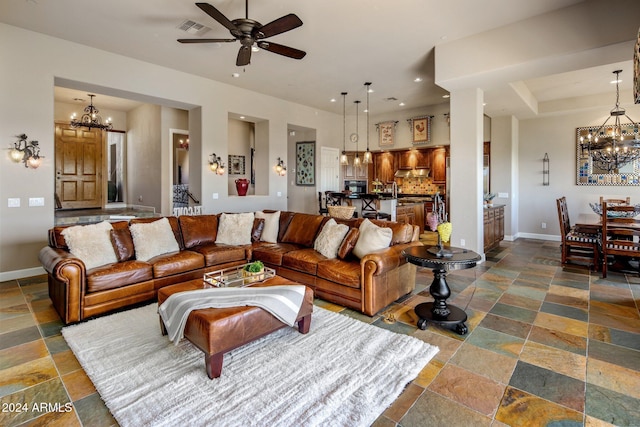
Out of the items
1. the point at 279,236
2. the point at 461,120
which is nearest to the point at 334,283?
the point at 279,236

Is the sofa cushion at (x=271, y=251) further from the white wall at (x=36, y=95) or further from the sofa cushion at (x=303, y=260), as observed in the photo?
the white wall at (x=36, y=95)

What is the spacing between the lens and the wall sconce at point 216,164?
6.66m

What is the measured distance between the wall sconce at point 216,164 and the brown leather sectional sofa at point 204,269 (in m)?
2.16

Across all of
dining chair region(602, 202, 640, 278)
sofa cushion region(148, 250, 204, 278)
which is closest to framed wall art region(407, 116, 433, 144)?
dining chair region(602, 202, 640, 278)

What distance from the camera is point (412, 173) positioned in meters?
9.77

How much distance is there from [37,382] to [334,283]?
2538 mm

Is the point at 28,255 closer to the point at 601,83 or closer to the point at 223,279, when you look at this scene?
the point at 223,279

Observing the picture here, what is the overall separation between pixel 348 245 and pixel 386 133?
6.65m

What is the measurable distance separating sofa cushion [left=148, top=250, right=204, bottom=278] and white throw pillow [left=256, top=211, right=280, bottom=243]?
1.11 metres

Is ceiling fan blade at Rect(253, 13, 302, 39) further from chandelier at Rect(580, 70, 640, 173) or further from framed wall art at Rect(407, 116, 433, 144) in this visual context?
framed wall art at Rect(407, 116, 433, 144)

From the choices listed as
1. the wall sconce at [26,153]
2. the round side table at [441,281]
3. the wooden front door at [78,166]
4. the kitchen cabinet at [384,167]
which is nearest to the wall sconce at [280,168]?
the kitchen cabinet at [384,167]

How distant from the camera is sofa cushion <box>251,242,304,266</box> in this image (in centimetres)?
432

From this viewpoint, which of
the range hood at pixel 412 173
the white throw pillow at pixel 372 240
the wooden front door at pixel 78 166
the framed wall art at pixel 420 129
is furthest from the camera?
the range hood at pixel 412 173

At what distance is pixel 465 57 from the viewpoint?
4.74 m
